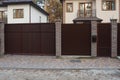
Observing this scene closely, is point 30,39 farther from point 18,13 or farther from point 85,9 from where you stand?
point 18,13

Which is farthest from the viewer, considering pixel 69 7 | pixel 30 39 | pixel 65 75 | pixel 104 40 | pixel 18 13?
pixel 18 13

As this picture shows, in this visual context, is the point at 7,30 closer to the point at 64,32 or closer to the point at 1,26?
the point at 1,26

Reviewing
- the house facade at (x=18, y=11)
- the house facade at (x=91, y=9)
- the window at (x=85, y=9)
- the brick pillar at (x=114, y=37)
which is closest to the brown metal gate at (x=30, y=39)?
the brick pillar at (x=114, y=37)

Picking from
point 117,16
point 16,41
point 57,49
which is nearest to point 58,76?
point 57,49

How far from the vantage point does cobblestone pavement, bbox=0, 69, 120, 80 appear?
8.87m

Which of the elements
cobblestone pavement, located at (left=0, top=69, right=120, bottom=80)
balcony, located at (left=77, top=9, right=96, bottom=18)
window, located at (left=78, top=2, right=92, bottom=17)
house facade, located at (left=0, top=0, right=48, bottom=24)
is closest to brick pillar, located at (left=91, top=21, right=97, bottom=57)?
cobblestone pavement, located at (left=0, top=69, right=120, bottom=80)

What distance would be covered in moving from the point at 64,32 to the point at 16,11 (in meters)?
14.8

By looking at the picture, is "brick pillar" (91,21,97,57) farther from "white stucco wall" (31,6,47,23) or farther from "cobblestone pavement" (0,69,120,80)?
"white stucco wall" (31,6,47,23)

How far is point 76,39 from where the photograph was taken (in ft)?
50.3

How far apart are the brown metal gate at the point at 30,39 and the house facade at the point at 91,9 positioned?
38.4 feet

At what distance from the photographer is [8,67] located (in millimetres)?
11359

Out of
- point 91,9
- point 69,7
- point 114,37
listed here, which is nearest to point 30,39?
point 114,37

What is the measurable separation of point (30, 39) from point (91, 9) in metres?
13.8

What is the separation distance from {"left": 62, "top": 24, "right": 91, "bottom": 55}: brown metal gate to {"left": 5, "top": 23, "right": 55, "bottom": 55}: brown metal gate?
33.6 inches
